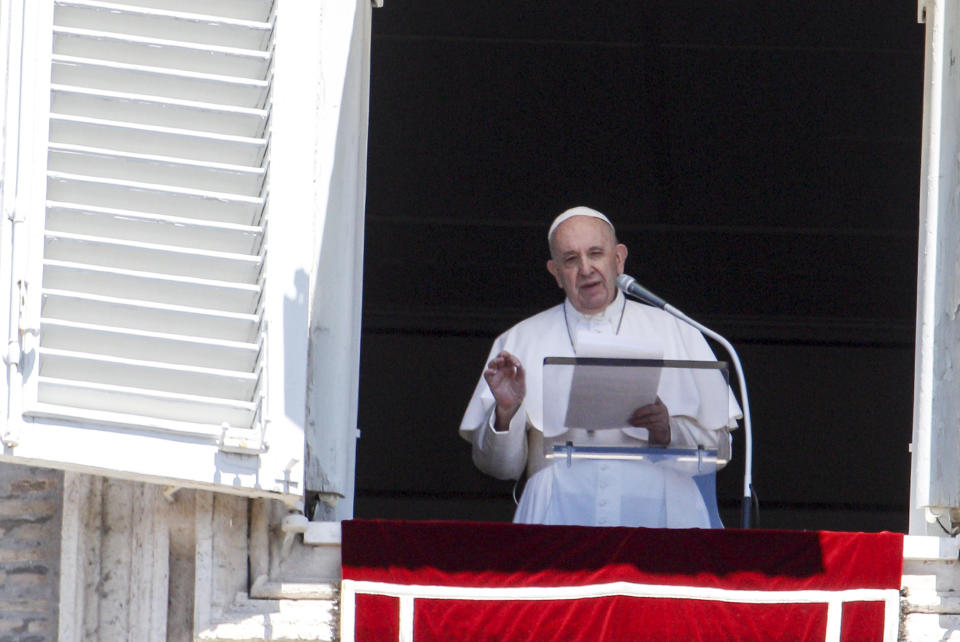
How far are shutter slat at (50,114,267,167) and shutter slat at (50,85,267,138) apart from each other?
0.09ft

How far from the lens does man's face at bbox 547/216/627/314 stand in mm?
6531

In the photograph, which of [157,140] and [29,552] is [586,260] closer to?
[157,140]

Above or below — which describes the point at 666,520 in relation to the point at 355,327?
below

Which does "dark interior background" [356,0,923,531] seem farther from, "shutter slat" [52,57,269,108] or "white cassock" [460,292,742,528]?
"shutter slat" [52,57,269,108]

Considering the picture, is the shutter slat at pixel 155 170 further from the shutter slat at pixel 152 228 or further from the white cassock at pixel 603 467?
the white cassock at pixel 603 467

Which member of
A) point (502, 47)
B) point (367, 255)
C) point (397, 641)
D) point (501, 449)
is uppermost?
point (502, 47)

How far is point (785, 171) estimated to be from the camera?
31.2ft

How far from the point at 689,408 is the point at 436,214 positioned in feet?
13.0

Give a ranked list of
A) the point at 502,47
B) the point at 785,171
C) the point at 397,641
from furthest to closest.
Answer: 1. the point at 785,171
2. the point at 502,47
3. the point at 397,641

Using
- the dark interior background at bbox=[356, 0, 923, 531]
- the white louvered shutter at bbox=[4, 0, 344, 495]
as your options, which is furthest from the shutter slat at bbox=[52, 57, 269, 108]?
the dark interior background at bbox=[356, 0, 923, 531]

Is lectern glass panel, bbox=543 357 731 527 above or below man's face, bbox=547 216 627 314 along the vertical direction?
A: below

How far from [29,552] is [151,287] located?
2.88ft

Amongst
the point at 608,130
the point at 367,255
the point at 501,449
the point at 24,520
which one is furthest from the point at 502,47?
the point at 24,520

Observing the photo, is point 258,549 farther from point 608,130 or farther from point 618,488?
point 608,130
